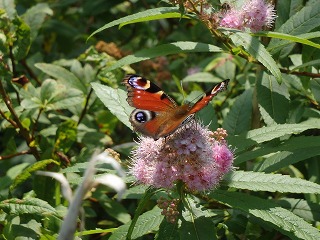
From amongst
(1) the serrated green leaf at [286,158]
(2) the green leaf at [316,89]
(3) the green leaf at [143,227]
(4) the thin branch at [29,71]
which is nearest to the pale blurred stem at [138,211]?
(3) the green leaf at [143,227]

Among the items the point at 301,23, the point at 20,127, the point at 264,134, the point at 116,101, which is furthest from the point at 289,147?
the point at 20,127

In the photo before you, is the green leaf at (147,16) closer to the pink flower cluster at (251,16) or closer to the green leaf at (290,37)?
the pink flower cluster at (251,16)

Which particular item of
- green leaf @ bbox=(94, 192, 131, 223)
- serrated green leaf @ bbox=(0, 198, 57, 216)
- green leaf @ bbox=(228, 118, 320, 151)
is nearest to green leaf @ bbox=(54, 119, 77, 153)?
green leaf @ bbox=(94, 192, 131, 223)

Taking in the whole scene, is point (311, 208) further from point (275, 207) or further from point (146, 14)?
point (146, 14)

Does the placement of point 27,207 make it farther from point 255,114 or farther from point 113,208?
point 255,114

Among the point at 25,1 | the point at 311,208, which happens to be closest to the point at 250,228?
the point at 311,208
